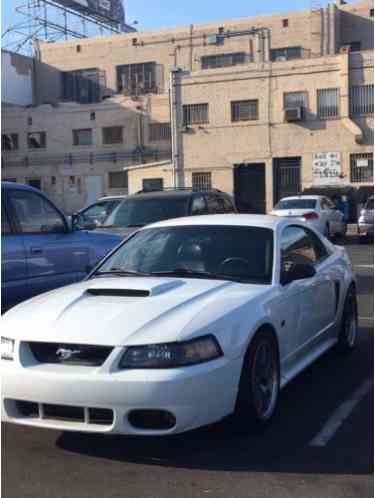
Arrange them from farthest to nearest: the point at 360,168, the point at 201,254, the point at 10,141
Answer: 1. the point at 10,141
2. the point at 360,168
3. the point at 201,254

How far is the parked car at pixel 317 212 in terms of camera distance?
21.0 meters

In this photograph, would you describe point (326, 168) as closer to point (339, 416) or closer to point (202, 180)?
point (202, 180)

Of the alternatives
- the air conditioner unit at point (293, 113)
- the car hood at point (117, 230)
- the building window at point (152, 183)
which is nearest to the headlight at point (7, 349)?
the car hood at point (117, 230)

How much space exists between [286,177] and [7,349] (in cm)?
3199

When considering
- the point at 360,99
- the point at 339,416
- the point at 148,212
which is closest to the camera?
the point at 339,416

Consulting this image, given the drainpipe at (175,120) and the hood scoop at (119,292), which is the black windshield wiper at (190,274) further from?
the drainpipe at (175,120)

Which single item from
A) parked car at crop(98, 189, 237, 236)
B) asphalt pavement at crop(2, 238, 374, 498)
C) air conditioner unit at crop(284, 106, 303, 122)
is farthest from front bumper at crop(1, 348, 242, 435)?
air conditioner unit at crop(284, 106, 303, 122)

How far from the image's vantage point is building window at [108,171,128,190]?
43781 mm

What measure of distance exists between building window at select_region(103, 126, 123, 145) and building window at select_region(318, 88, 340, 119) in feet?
45.2

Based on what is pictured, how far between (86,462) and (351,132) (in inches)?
1242

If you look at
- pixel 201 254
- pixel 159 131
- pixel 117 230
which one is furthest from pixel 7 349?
pixel 159 131

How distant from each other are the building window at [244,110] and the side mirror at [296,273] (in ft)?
103

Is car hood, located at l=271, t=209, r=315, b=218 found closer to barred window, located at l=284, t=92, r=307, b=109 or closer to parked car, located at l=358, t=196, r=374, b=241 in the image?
parked car, located at l=358, t=196, r=374, b=241

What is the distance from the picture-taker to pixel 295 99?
115ft
